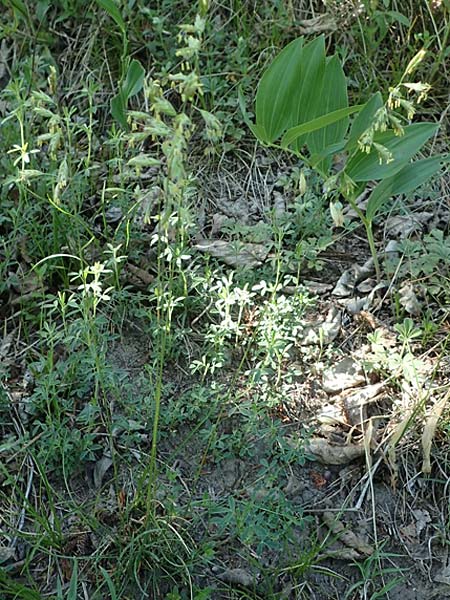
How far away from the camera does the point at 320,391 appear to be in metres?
2.58

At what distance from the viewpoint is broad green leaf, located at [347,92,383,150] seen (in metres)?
2.60

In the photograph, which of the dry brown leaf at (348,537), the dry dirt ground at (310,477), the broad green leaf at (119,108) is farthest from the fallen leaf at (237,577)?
the broad green leaf at (119,108)

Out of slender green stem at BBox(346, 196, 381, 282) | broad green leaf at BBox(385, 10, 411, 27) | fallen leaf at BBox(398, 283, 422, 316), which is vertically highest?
broad green leaf at BBox(385, 10, 411, 27)

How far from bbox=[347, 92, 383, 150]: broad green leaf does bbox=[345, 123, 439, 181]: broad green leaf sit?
48 millimetres

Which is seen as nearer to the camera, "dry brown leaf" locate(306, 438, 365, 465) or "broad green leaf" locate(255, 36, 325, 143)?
"dry brown leaf" locate(306, 438, 365, 465)

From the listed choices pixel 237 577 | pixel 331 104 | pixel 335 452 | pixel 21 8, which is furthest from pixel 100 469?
pixel 21 8

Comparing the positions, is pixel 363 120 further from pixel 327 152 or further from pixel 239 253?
pixel 239 253

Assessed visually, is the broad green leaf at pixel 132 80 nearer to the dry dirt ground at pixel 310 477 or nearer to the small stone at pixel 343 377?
the dry dirt ground at pixel 310 477

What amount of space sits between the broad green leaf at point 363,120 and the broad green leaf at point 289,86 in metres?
0.18

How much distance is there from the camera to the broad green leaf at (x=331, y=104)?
8.98ft

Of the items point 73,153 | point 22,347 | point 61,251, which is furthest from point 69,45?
point 22,347

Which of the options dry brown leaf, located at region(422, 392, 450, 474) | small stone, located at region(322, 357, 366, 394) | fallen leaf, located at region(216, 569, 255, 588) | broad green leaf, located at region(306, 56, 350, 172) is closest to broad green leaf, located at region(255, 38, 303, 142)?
broad green leaf, located at region(306, 56, 350, 172)

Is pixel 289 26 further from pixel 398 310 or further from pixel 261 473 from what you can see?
pixel 261 473

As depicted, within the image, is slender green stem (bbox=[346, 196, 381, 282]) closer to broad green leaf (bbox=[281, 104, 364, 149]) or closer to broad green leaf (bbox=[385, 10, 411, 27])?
broad green leaf (bbox=[281, 104, 364, 149])
